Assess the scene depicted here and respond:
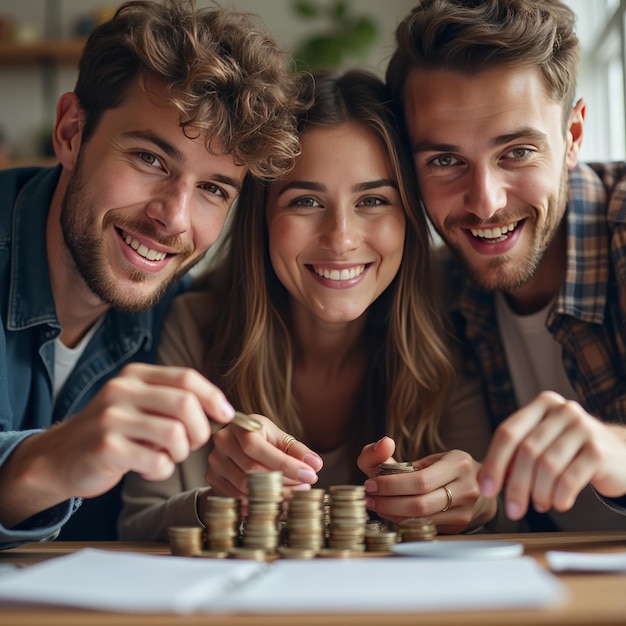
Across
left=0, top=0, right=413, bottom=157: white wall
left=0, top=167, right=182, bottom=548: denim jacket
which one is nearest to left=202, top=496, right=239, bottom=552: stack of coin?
left=0, top=167, right=182, bottom=548: denim jacket

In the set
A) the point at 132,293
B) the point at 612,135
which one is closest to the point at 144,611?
the point at 132,293

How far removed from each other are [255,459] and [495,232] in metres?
0.96

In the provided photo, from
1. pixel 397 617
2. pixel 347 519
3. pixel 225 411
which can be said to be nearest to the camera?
pixel 397 617

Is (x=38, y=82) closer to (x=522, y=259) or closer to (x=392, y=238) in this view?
(x=392, y=238)

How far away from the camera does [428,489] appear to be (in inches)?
64.7

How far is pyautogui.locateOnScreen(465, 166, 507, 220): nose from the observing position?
6.72 feet

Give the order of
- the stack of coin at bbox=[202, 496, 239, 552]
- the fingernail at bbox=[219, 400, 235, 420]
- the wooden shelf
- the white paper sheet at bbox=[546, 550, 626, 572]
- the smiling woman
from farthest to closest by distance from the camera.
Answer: the wooden shelf < the smiling woman < the stack of coin at bbox=[202, 496, 239, 552] < the fingernail at bbox=[219, 400, 235, 420] < the white paper sheet at bbox=[546, 550, 626, 572]

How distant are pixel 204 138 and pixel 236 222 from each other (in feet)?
1.40

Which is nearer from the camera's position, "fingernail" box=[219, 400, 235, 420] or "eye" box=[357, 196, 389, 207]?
"fingernail" box=[219, 400, 235, 420]

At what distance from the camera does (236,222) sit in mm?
2381

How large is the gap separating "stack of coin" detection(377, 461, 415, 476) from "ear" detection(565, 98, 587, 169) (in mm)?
1062

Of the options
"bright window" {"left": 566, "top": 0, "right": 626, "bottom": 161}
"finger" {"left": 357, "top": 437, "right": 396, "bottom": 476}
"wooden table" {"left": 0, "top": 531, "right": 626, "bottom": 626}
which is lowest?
"wooden table" {"left": 0, "top": 531, "right": 626, "bottom": 626}

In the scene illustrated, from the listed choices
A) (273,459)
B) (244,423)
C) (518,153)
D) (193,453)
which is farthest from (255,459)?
(518,153)

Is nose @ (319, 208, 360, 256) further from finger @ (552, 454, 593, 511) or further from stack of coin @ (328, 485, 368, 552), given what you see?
finger @ (552, 454, 593, 511)
